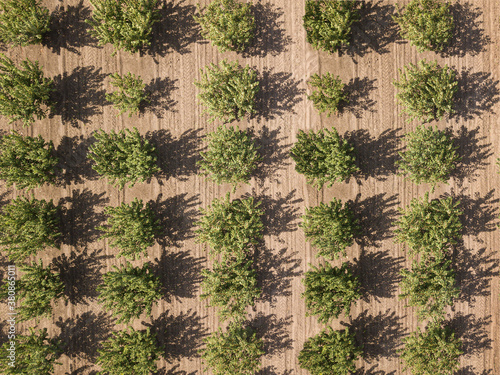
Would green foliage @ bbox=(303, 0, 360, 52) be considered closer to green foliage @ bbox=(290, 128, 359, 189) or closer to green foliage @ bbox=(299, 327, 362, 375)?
green foliage @ bbox=(290, 128, 359, 189)

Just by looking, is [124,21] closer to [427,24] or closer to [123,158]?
[123,158]

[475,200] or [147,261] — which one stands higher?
[475,200]

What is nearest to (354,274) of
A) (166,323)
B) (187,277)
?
(187,277)

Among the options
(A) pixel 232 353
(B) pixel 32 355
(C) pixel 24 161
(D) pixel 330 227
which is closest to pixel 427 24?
(D) pixel 330 227

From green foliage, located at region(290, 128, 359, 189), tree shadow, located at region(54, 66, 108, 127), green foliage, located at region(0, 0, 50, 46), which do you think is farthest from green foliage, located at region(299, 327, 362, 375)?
green foliage, located at region(0, 0, 50, 46)

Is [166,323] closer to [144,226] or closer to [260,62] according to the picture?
[144,226]

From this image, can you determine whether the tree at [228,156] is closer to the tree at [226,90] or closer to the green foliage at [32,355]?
the tree at [226,90]
